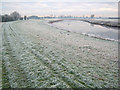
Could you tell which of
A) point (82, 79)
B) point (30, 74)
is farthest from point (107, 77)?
point (30, 74)

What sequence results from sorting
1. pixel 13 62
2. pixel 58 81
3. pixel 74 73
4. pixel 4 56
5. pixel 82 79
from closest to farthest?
1. pixel 58 81
2. pixel 82 79
3. pixel 74 73
4. pixel 13 62
5. pixel 4 56

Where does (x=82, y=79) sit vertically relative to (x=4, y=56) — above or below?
below

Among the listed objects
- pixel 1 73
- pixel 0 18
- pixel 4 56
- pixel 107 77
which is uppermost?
pixel 0 18

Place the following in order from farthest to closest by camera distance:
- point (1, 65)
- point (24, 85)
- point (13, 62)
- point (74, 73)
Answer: point (13, 62) → point (1, 65) → point (74, 73) → point (24, 85)

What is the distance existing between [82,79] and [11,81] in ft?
11.5

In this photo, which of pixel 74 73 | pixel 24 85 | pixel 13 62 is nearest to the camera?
pixel 24 85

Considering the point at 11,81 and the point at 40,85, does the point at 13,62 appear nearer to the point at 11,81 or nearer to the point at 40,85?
the point at 11,81

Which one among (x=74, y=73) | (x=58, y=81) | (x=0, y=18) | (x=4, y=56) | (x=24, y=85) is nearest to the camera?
(x=24, y=85)

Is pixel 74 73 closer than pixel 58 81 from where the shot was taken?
No

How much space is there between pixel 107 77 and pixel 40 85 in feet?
11.9

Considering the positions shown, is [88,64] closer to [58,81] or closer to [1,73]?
[58,81]

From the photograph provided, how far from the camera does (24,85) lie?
4.61 meters

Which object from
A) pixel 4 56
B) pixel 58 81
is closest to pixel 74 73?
pixel 58 81

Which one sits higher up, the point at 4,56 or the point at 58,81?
the point at 4,56
